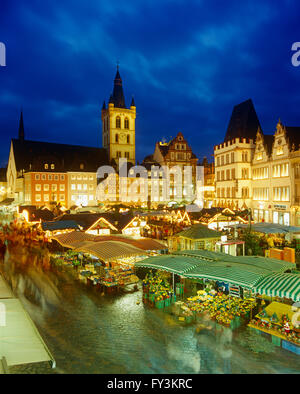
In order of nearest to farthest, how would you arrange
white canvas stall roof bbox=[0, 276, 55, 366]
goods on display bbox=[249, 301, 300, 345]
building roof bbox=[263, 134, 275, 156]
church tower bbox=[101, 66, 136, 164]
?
white canvas stall roof bbox=[0, 276, 55, 366] → goods on display bbox=[249, 301, 300, 345] → building roof bbox=[263, 134, 275, 156] → church tower bbox=[101, 66, 136, 164]

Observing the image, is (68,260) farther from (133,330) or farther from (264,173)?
(264,173)

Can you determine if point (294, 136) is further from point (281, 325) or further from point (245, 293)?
point (281, 325)

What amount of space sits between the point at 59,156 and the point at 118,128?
17.3 metres

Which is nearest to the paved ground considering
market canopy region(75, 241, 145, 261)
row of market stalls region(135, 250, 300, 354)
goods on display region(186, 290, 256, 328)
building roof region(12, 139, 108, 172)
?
row of market stalls region(135, 250, 300, 354)

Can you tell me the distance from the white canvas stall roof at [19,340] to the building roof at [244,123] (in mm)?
47801

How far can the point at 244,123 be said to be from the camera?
2069 inches

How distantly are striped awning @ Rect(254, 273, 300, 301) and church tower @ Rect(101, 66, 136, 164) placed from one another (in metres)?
69.3

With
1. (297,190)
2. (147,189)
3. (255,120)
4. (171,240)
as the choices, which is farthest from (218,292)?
(147,189)

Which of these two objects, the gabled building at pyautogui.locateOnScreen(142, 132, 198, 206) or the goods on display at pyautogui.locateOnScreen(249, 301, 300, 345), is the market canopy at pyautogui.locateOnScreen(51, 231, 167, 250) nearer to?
the goods on display at pyautogui.locateOnScreen(249, 301, 300, 345)

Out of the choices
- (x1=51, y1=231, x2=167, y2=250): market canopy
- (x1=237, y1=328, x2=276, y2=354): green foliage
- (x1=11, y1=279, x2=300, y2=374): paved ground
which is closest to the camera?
(x1=11, y1=279, x2=300, y2=374): paved ground

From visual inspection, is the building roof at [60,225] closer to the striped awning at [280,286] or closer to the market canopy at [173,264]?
the market canopy at [173,264]

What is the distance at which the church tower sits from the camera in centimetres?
8069

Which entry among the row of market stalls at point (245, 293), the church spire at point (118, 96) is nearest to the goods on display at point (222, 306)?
the row of market stalls at point (245, 293)

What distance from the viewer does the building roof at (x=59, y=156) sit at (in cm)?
6938
